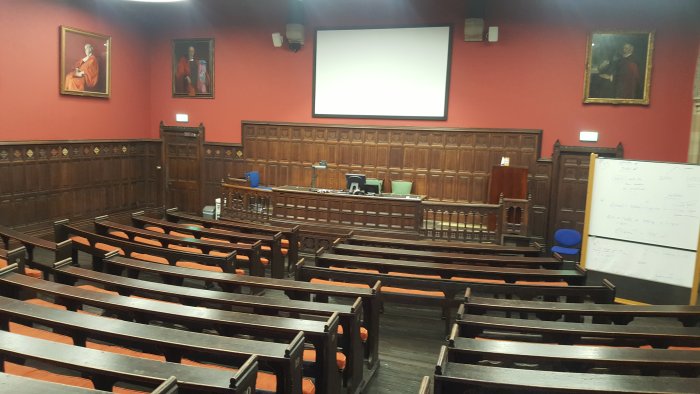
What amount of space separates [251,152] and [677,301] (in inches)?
322

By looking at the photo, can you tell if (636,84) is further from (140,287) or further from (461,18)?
(140,287)

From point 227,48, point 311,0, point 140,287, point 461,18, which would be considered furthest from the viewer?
point 227,48

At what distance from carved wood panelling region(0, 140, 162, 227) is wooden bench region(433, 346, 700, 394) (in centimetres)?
825

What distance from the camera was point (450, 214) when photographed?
742 cm

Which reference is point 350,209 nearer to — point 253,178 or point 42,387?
point 253,178

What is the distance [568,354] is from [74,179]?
30.1 ft

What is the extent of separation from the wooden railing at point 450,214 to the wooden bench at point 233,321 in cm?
476

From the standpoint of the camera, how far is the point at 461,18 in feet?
29.7

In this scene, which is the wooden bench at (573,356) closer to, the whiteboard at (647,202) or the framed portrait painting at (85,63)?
the whiteboard at (647,202)

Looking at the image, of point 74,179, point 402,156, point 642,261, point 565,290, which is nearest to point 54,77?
point 74,179

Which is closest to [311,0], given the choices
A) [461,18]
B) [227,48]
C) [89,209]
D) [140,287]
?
[227,48]

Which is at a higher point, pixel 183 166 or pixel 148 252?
pixel 183 166

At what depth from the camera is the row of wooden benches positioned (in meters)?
2.13

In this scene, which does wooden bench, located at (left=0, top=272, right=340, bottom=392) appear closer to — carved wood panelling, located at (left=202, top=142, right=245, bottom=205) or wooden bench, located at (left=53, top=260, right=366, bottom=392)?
wooden bench, located at (left=53, top=260, right=366, bottom=392)
